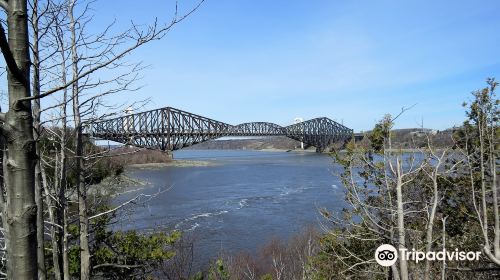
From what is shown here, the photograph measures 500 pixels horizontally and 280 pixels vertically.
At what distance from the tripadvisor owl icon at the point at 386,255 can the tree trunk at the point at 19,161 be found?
11.7 ft

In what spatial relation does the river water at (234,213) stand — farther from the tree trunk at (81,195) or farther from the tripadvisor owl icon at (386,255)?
the tree trunk at (81,195)

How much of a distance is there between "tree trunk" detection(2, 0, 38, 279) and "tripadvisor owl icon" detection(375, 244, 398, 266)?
11.7ft

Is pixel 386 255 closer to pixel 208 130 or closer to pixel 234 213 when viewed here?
pixel 234 213

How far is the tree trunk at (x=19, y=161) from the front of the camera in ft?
4.80

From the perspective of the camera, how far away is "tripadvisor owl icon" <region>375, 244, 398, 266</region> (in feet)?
13.9

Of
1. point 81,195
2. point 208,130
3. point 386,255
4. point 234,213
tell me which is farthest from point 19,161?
point 208,130

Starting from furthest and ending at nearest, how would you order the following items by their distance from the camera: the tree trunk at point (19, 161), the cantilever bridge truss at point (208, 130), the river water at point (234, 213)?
the cantilever bridge truss at point (208, 130)
the river water at point (234, 213)
the tree trunk at point (19, 161)

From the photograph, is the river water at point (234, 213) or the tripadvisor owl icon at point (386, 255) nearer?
the tripadvisor owl icon at point (386, 255)

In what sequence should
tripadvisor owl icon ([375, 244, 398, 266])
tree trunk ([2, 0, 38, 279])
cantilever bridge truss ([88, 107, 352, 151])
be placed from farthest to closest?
cantilever bridge truss ([88, 107, 352, 151]) → tripadvisor owl icon ([375, 244, 398, 266]) → tree trunk ([2, 0, 38, 279])

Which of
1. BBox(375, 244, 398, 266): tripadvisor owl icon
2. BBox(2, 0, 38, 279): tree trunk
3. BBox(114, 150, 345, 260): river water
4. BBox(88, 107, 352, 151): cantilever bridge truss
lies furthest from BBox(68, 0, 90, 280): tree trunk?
BBox(88, 107, 352, 151): cantilever bridge truss

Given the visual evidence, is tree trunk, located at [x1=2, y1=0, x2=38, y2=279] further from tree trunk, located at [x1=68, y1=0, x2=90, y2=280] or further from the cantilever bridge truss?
the cantilever bridge truss

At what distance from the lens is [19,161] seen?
147cm

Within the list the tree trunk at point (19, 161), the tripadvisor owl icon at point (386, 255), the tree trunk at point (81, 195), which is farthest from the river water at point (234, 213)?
the tree trunk at point (19, 161)

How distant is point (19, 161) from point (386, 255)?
3872mm
